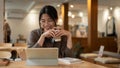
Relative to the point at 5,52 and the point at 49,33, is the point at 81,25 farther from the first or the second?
the point at 49,33

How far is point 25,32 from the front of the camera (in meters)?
14.2

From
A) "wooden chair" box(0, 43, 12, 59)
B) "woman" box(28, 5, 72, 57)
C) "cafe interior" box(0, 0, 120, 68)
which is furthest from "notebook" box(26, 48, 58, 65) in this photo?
"wooden chair" box(0, 43, 12, 59)

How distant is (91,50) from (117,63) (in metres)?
2.10

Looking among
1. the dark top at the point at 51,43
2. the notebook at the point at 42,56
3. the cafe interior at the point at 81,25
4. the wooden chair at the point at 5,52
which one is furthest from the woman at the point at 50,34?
the wooden chair at the point at 5,52

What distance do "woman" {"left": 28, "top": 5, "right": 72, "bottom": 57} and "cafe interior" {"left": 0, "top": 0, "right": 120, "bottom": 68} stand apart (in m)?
0.45

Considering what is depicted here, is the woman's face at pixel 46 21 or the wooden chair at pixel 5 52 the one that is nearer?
the woman's face at pixel 46 21

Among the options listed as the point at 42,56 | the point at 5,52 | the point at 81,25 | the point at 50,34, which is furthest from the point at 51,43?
the point at 81,25

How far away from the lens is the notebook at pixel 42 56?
5.51 feet

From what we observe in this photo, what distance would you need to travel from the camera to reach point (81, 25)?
41.0 ft

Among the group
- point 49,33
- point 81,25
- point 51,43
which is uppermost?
point 81,25

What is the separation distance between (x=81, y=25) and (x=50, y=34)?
418 inches

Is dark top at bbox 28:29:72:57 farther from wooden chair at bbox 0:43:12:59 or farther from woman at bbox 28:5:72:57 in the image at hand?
wooden chair at bbox 0:43:12:59

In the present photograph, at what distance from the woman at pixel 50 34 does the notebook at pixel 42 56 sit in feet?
0.89

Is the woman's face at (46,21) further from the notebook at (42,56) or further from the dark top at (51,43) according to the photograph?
the notebook at (42,56)
